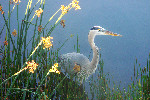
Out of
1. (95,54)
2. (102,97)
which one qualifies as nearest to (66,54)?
(95,54)

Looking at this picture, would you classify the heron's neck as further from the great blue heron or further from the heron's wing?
the heron's wing

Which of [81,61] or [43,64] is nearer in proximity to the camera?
[43,64]

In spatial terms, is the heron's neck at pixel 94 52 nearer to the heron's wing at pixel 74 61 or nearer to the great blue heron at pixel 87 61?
the great blue heron at pixel 87 61

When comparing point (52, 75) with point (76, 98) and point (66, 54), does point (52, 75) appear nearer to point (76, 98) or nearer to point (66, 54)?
point (76, 98)

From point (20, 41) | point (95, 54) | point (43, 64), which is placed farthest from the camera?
point (95, 54)

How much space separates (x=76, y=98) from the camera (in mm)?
2045

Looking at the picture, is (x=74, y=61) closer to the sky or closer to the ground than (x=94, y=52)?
closer to the ground

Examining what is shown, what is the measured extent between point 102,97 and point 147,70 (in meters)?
0.63

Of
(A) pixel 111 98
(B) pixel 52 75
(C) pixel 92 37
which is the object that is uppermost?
(C) pixel 92 37

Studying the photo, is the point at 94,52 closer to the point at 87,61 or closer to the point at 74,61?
the point at 87,61

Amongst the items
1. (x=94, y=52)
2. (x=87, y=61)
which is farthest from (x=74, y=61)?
(x=94, y=52)

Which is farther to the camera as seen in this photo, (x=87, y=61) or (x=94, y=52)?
(x=87, y=61)

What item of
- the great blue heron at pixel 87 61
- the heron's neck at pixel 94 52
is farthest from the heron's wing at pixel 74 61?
the heron's neck at pixel 94 52

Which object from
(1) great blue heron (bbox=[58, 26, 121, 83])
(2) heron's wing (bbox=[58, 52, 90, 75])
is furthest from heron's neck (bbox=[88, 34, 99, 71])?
(2) heron's wing (bbox=[58, 52, 90, 75])
